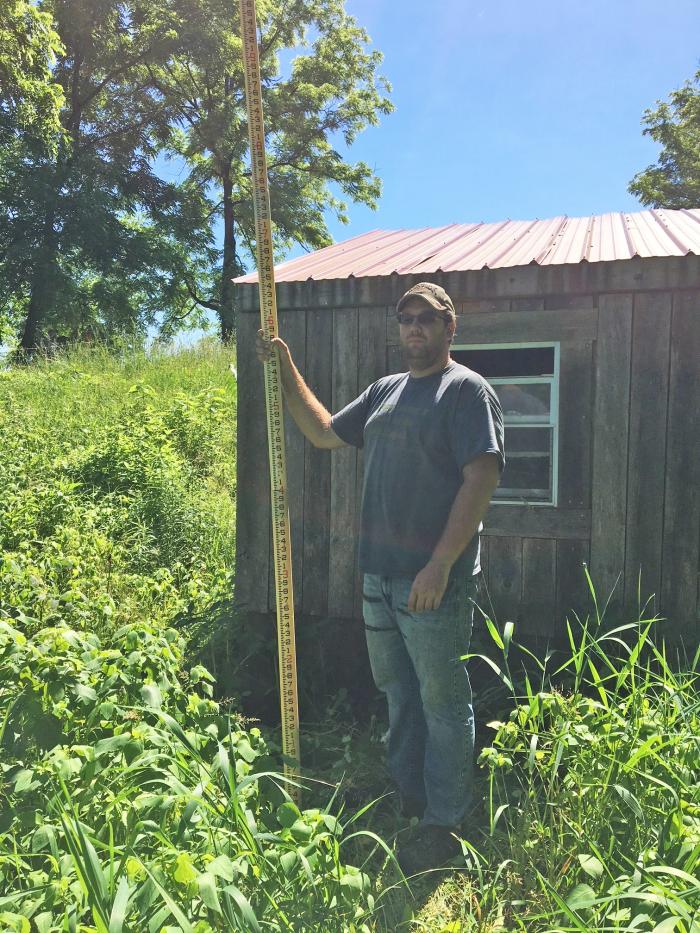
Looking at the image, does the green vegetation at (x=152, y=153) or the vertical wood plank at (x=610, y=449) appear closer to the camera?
the vertical wood plank at (x=610, y=449)

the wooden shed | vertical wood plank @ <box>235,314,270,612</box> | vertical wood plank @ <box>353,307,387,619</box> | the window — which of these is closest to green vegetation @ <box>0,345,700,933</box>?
the wooden shed

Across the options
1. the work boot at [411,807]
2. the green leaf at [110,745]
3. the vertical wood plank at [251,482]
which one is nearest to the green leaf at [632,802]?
the work boot at [411,807]

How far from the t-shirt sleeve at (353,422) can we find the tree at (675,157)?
2293 centimetres

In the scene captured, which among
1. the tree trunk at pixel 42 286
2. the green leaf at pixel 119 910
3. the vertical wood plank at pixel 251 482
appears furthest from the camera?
the tree trunk at pixel 42 286

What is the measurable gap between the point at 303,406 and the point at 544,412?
84.1 inches

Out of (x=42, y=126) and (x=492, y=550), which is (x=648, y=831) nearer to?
(x=492, y=550)

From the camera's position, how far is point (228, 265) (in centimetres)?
2170

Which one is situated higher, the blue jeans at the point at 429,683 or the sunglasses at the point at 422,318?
the sunglasses at the point at 422,318

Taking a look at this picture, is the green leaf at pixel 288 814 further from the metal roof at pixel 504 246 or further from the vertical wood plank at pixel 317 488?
the metal roof at pixel 504 246

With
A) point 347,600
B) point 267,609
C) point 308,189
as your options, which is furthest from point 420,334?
point 308,189

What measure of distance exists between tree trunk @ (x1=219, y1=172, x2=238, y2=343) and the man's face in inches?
744

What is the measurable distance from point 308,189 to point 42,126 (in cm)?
839

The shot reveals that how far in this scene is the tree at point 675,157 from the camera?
74.0 ft

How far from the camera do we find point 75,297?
18500 mm
